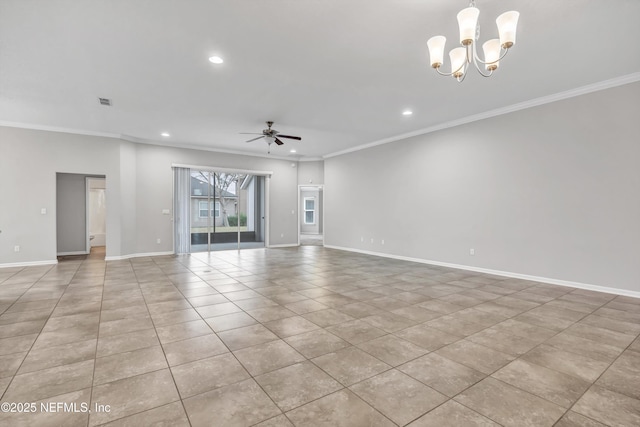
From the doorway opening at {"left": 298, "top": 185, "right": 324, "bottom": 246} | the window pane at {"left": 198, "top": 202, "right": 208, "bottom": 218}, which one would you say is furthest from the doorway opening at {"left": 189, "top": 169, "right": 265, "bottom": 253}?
the doorway opening at {"left": 298, "top": 185, "right": 324, "bottom": 246}

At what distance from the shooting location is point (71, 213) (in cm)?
848

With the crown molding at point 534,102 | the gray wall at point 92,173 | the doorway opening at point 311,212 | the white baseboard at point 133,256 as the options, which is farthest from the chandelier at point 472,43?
the doorway opening at point 311,212

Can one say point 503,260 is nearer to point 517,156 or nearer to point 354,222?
point 517,156

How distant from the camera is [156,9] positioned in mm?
2818

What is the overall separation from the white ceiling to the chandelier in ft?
1.04

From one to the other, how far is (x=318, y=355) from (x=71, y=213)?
933cm

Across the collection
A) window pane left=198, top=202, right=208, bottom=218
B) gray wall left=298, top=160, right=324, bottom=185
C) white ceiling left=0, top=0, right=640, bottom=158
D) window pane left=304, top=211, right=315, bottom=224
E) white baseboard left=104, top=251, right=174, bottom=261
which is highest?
white ceiling left=0, top=0, right=640, bottom=158

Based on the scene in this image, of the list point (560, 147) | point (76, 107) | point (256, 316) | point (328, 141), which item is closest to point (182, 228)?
point (76, 107)

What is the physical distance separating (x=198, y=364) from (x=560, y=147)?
6.12m

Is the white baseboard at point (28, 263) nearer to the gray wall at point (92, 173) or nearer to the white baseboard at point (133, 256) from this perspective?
the gray wall at point (92, 173)

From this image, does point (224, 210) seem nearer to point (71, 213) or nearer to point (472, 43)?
point (71, 213)

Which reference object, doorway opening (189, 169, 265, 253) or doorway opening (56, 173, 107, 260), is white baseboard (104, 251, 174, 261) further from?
doorway opening (56, 173, 107, 260)

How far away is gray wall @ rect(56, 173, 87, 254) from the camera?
834 cm

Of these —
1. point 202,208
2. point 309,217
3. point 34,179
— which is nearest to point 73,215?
point 34,179
